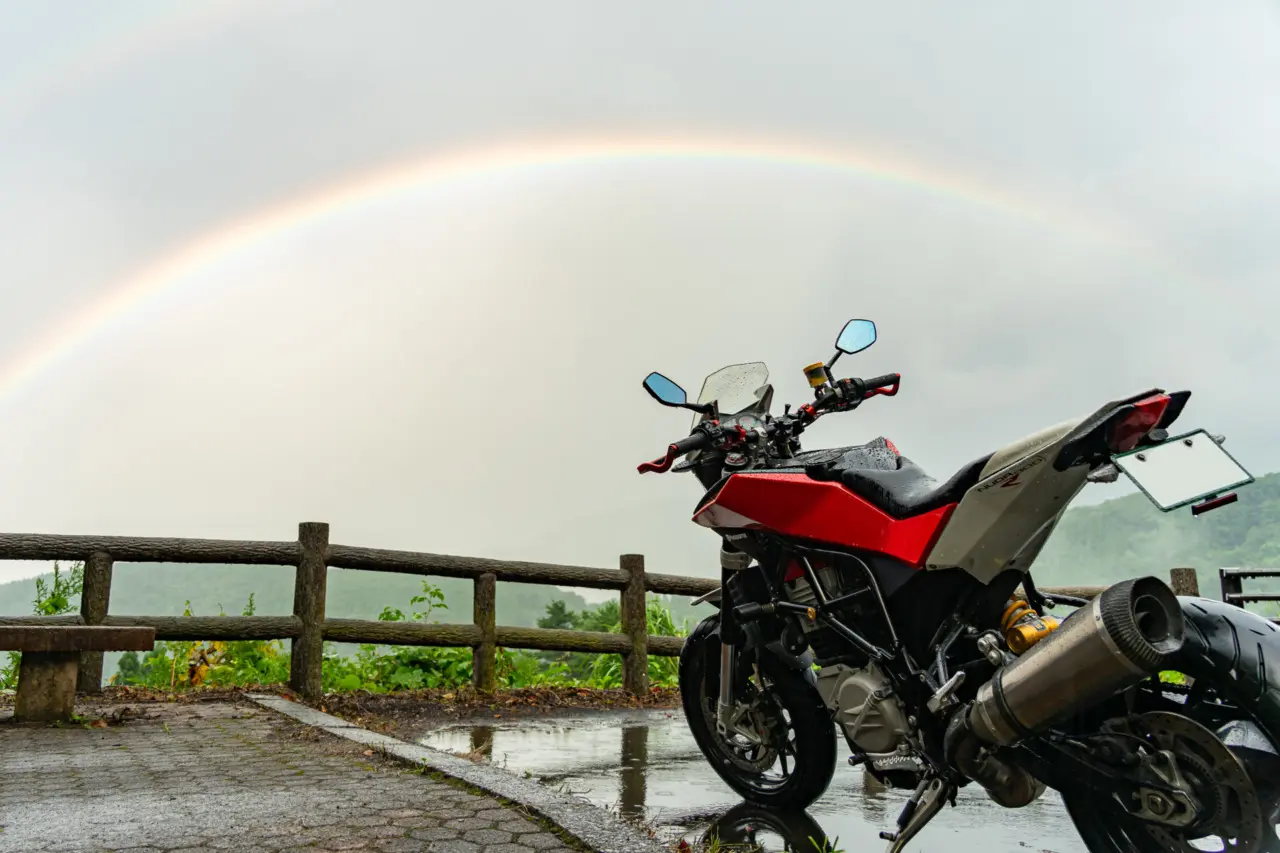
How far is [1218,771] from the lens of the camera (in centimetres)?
213

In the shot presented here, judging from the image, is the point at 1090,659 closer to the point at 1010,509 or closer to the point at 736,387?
the point at 1010,509

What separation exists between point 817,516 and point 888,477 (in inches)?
9.6

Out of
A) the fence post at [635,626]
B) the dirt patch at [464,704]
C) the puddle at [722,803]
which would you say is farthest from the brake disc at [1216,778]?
the fence post at [635,626]

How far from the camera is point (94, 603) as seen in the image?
657cm

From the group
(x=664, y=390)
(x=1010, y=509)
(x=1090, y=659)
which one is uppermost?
(x=664, y=390)

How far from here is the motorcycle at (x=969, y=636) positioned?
7.09 feet

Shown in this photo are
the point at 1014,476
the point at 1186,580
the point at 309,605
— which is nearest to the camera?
the point at 1014,476

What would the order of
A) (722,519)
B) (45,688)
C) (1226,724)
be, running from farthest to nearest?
(45,688) < (722,519) < (1226,724)

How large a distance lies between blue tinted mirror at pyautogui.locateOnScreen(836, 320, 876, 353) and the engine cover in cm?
108

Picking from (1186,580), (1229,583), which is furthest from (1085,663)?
(1186,580)

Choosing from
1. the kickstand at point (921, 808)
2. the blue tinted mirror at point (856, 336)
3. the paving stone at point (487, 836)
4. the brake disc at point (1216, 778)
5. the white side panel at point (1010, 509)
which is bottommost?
the paving stone at point (487, 836)

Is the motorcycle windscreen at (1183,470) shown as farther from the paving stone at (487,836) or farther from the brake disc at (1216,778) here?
the paving stone at (487,836)

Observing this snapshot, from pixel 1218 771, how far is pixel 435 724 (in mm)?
5012

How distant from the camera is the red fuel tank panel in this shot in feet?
8.75
